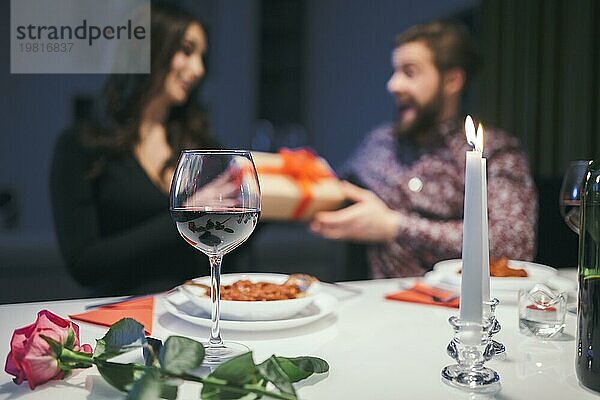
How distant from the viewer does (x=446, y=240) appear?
301 cm

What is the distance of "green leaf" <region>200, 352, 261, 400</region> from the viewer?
54 centimetres

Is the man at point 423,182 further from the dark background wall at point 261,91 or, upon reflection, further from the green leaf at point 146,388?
the green leaf at point 146,388

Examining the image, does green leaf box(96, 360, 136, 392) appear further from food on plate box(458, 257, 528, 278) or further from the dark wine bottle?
food on plate box(458, 257, 528, 278)

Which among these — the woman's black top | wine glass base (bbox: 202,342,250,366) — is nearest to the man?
the woman's black top

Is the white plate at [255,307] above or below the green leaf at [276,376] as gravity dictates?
below

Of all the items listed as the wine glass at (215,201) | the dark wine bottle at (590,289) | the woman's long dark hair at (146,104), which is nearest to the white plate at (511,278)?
the dark wine bottle at (590,289)

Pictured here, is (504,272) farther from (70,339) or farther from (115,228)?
(115,228)

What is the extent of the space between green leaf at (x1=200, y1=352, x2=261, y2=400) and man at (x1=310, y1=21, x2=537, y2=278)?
2381mm


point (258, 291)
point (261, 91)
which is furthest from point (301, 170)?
point (258, 291)

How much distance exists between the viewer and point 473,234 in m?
0.64

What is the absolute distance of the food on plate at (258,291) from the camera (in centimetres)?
94

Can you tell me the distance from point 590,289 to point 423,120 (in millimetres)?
2468

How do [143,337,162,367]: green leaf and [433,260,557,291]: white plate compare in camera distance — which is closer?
[143,337,162,367]: green leaf

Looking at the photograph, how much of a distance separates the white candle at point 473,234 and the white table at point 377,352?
0.10m
